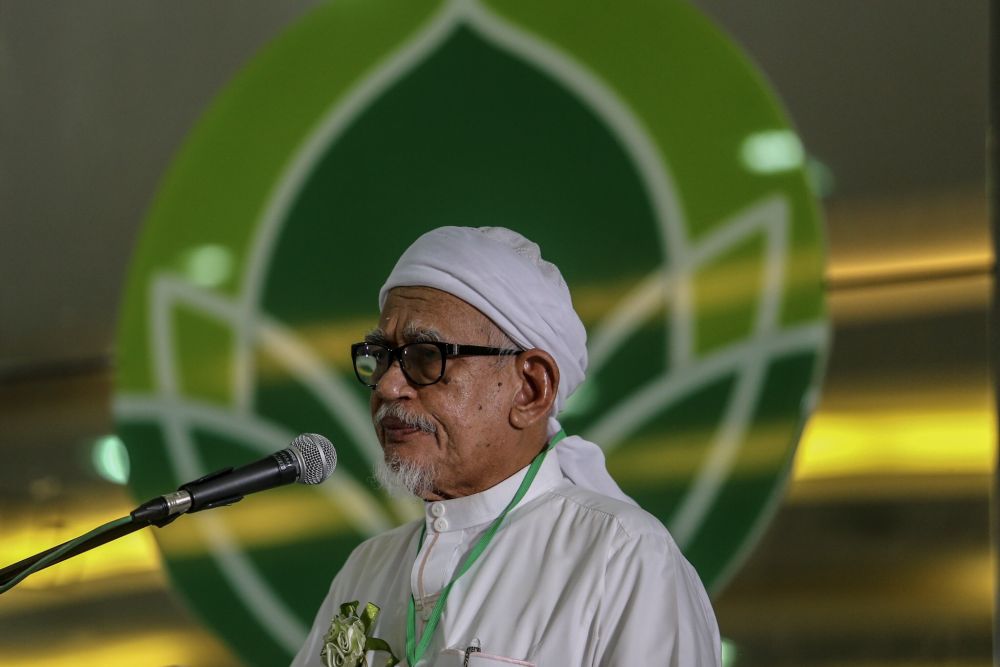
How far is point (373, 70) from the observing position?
306 centimetres

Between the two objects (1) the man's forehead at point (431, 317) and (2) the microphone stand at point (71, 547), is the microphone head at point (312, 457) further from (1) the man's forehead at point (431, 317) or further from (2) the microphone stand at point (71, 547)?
(1) the man's forehead at point (431, 317)

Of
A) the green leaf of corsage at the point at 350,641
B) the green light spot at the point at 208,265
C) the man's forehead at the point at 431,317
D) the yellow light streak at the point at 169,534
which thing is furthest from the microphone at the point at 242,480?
the green light spot at the point at 208,265

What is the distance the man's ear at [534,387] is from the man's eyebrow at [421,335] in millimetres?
141

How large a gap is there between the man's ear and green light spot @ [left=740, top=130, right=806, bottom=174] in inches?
24.3

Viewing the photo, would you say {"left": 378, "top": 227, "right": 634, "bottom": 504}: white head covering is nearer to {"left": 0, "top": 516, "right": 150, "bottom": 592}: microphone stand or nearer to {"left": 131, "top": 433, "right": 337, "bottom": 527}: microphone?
{"left": 131, "top": 433, "right": 337, "bottom": 527}: microphone

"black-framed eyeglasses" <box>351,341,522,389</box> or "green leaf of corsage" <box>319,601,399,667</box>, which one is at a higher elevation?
"black-framed eyeglasses" <box>351,341,522,389</box>

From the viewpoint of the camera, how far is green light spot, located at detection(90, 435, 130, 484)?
3232 mm

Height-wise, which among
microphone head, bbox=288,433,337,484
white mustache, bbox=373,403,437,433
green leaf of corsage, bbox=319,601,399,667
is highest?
white mustache, bbox=373,403,437,433

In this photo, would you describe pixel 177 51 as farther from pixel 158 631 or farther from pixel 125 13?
pixel 158 631

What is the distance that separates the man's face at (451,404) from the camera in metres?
2.20

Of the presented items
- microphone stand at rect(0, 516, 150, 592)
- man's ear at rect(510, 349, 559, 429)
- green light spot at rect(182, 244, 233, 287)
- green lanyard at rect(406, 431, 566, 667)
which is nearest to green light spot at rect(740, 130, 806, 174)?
man's ear at rect(510, 349, 559, 429)

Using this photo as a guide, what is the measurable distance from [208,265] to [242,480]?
164cm

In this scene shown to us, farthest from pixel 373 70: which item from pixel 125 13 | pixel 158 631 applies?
pixel 158 631

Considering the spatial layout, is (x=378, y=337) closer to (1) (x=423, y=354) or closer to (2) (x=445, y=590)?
(1) (x=423, y=354)
